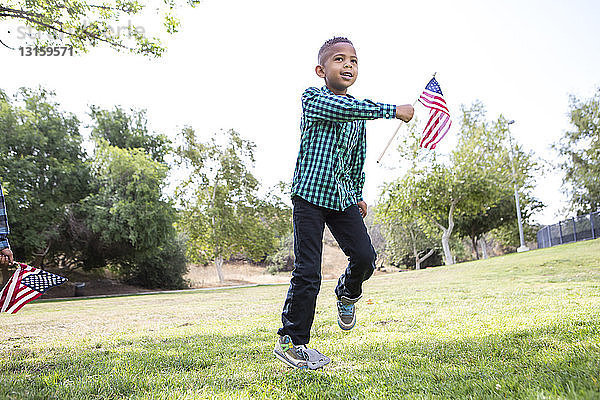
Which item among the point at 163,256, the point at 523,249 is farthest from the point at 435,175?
the point at 163,256

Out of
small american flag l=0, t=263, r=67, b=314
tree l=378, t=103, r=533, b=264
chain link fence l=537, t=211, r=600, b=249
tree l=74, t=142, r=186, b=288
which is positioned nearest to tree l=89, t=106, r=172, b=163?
tree l=74, t=142, r=186, b=288

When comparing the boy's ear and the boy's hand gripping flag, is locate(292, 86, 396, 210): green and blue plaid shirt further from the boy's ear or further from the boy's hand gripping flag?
the boy's hand gripping flag

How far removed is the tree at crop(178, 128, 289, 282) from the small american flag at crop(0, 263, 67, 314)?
21.3 meters

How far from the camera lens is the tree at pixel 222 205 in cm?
2517

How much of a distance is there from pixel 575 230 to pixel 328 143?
2877 cm

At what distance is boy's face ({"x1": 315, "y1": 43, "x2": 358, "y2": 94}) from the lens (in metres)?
2.68

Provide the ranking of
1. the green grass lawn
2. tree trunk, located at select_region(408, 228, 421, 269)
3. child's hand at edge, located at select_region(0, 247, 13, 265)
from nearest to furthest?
the green grass lawn < child's hand at edge, located at select_region(0, 247, 13, 265) < tree trunk, located at select_region(408, 228, 421, 269)

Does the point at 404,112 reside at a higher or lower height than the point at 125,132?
lower

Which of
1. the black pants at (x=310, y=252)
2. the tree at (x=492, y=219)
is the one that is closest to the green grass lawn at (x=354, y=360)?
the black pants at (x=310, y=252)

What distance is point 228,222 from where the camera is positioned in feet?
82.2

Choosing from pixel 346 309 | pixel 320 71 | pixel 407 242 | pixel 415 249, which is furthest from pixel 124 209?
pixel 415 249

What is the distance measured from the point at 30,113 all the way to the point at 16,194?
380cm

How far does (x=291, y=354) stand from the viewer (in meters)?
2.44

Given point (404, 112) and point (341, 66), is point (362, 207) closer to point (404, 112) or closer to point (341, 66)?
point (404, 112)
